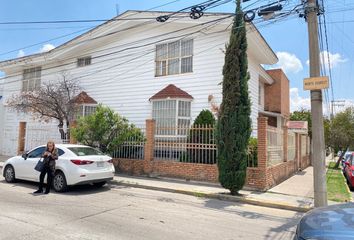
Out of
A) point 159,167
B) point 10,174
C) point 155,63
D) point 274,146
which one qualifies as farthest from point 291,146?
point 10,174

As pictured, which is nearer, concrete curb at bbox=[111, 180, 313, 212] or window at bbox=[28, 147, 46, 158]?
concrete curb at bbox=[111, 180, 313, 212]

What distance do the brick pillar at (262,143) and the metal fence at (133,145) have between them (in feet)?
16.4

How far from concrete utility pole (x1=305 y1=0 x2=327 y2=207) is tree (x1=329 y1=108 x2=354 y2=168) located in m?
20.6

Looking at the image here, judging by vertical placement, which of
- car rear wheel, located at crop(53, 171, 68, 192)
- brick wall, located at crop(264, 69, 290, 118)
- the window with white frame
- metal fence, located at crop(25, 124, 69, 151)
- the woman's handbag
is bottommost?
car rear wheel, located at crop(53, 171, 68, 192)

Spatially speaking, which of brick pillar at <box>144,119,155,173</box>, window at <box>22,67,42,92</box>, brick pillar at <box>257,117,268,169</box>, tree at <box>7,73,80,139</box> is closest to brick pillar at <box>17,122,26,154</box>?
tree at <box>7,73,80,139</box>

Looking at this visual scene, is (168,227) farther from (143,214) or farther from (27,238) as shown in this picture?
(27,238)

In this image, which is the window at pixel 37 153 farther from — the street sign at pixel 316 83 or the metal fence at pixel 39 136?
the street sign at pixel 316 83

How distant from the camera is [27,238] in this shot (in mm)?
5559

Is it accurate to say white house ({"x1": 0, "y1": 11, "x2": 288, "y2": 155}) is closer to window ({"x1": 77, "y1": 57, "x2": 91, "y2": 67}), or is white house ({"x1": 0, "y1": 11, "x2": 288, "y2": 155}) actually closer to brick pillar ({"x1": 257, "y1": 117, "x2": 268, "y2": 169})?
window ({"x1": 77, "y1": 57, "x2": 91, "y2": 67})

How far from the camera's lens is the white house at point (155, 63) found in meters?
15.7

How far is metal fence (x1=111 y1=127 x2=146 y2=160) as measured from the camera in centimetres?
1421

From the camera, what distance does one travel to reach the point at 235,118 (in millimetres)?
10109

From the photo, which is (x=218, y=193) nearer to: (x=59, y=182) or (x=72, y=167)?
(x=72, y=167)

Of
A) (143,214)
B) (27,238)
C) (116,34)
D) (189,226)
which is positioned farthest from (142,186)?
(116,34)
